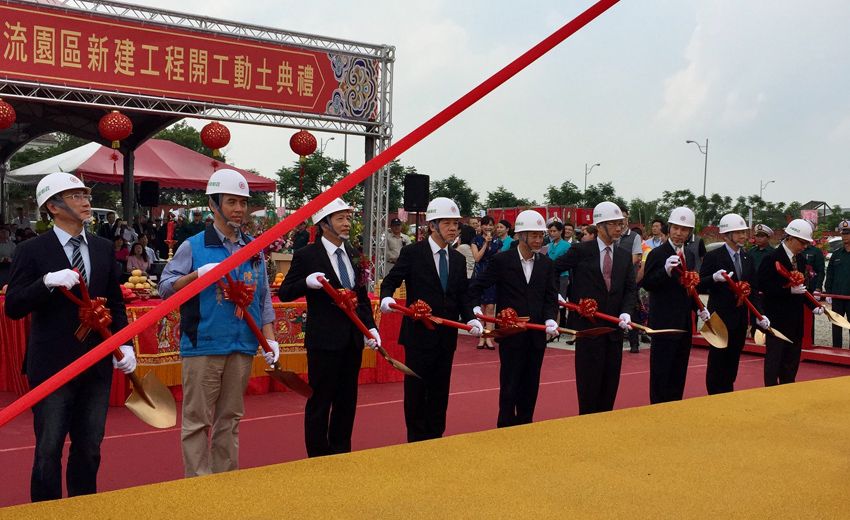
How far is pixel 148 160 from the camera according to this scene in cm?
1819

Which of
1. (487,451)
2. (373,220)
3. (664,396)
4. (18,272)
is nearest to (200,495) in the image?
(487,451)

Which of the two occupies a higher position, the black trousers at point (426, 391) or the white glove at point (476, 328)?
the white glove at point (476, 328)

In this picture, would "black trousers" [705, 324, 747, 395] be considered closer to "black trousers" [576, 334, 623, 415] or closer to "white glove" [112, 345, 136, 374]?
"black trousers" [576, 334, 623, 415]

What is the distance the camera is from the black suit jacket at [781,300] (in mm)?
6074

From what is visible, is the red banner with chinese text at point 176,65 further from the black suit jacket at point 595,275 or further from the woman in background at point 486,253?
the black suit jacket at point 595,275

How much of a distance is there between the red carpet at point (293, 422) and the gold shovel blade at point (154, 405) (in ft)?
2.79

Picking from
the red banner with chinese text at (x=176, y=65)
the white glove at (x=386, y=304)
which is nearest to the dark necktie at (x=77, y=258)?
the white glove at (x=386, y=304)

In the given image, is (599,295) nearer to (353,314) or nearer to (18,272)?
(353,314)

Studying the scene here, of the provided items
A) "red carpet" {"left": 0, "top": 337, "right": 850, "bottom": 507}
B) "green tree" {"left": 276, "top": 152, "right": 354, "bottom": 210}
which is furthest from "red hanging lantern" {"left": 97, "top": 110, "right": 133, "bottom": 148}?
"green tree" {"left": 276, "top": 152, "right": 354, "bottom": 210}

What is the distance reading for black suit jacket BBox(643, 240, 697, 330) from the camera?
5320mm

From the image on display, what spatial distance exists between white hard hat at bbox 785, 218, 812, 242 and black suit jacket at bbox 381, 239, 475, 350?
3176mm

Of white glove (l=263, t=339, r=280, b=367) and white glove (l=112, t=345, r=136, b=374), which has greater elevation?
white glove (l=112, t=345, r=136, b=374)

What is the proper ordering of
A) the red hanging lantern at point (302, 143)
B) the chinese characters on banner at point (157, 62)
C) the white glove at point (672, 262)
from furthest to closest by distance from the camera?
the red hanging lantern at point (302, 143) < the chinese characters on banner at point (157, 62) < the white glove at point (672, 262)

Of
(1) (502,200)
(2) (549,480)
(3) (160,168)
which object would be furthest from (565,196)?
(2) (549,480)
